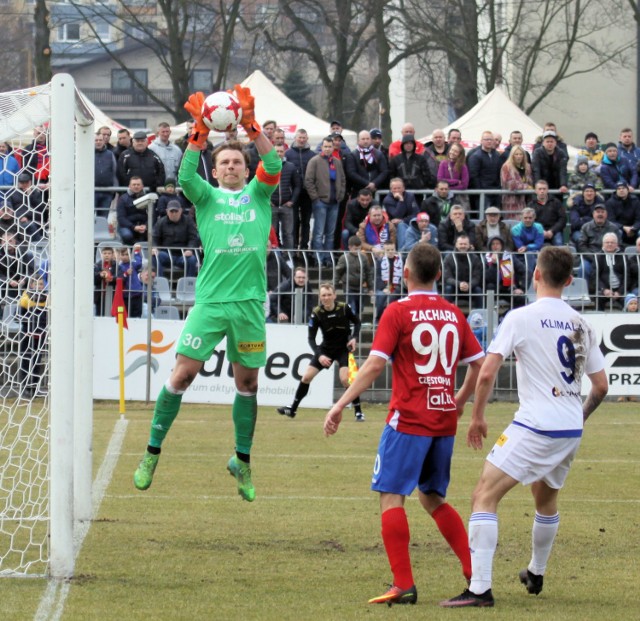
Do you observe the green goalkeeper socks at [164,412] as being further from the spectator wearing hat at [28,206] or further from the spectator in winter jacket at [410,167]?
the spectator in winter jacket at [410,167]

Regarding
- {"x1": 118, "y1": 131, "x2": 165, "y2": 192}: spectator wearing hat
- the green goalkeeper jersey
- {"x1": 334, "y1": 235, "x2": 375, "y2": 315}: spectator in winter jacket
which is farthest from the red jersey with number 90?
{"x1": 118, "y1": 131, "x2": 165, "y2": 192}: spectator wearing hat

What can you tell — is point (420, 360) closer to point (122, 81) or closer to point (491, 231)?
point (491, 231)

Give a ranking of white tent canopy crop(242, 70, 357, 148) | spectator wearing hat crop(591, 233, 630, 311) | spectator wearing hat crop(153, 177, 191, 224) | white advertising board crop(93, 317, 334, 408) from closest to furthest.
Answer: white advertising board crop(93, 317, 334, 408) → spectator wearing hat crop(591, 233, 630, 311) → spectator wearing hat crop(153, 177, 191, 224) → white tent canopy crop(242, 70, 357, 148)

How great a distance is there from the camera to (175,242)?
19.9 meters

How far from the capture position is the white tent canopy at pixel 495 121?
2875 cm

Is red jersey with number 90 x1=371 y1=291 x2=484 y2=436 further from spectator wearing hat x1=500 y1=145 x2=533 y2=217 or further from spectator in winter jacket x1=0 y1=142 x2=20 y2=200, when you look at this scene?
spectator wearing hat x1=500 y1=145 x2=533 y2=217

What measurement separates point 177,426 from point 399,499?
9.79 metres

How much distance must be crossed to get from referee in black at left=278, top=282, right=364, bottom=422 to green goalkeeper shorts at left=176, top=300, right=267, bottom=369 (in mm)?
8364

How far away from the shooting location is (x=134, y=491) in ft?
36.2

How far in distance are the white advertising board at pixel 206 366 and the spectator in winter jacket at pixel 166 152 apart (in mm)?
3696

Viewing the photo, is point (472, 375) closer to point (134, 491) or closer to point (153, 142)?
point (134, 491)

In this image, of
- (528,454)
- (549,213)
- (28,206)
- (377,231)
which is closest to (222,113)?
(28,206)

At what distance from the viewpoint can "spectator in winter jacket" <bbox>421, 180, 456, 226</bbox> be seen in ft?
69.5

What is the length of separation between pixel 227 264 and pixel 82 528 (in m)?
2.22
